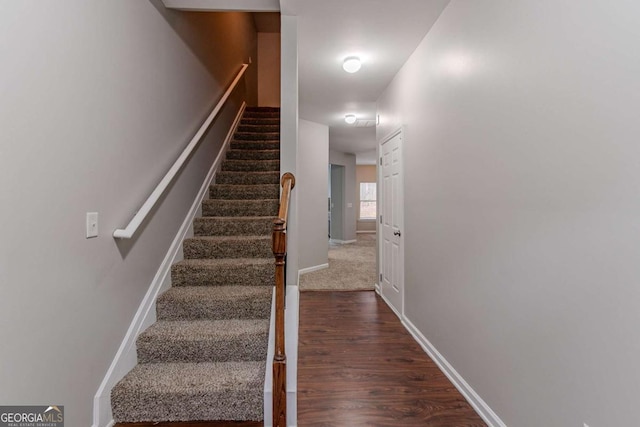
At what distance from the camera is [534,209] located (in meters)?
1.33

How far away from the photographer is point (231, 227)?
2.78 meters

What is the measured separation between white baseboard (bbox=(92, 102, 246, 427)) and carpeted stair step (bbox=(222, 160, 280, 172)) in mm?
816

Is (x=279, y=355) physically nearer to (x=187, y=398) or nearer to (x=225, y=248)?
(x=187, y=398)

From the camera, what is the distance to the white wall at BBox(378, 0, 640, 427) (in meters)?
0.98

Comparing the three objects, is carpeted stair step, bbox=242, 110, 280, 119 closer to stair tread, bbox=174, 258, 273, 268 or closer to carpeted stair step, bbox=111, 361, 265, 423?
stair tread, bbox=174, 258, 273, 268

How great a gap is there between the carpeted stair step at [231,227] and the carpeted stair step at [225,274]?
0.50 metres

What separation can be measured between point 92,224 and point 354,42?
248cm

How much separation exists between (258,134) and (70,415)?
364 cm

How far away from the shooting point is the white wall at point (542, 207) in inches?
38.7

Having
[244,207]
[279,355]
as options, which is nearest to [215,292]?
[279,355]

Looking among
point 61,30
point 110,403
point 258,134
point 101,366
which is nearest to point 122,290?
point 101,366

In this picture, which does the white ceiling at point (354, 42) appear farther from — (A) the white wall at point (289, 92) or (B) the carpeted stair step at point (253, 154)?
(B) the carpeted stair step at point (253, 154)

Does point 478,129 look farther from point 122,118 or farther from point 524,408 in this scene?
point 122,118

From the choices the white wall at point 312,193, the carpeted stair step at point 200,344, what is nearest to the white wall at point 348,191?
the white wall at point 312,193
